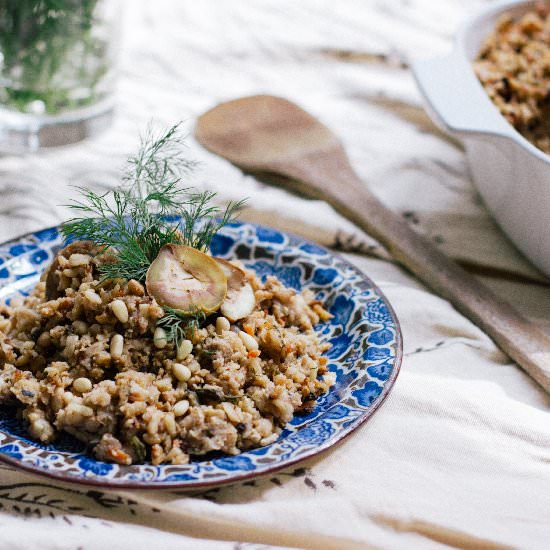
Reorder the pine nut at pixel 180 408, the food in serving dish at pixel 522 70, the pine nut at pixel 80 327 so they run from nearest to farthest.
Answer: the pine nut at pixel 180 408, the pine nut at pixel 80 327, the food in serving dish at pixel 522 70

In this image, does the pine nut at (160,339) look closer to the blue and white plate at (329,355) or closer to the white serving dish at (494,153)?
the blue and white plate at (329,355)

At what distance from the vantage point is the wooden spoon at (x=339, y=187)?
6.27 feet

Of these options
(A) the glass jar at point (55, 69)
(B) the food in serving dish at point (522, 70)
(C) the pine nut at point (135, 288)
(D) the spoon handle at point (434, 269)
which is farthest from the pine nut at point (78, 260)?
(B) the food in serving dish at point (522, 70)

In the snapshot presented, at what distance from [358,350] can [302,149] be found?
1.02 m

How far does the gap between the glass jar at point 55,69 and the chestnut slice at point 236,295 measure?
1.11m

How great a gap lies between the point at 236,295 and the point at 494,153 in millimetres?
960

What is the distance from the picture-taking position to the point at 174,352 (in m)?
1.53

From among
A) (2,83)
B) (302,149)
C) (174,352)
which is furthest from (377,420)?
(2,83)

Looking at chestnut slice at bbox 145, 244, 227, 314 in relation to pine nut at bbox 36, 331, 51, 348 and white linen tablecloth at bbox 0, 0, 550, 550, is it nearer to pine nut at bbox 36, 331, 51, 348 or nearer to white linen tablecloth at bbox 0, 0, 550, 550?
pine nut at bbox 36, 331, 51, 348

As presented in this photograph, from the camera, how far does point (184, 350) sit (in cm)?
152

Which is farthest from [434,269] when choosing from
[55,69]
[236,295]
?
[55,69]

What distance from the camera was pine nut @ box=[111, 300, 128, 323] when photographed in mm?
1526

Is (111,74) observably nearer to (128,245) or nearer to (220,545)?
(128,245)

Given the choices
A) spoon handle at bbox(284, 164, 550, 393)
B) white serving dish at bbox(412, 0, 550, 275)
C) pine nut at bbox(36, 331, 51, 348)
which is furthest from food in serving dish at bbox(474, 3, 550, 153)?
pine nut at bbox(36, 331, 51, 348)
